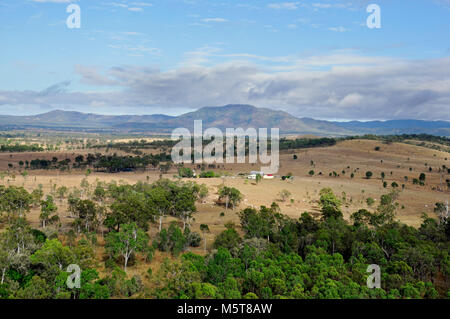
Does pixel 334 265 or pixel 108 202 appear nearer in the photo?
pixel 334 265

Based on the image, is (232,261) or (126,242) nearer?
(232,261)

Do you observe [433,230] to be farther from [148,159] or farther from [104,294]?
[148,159]

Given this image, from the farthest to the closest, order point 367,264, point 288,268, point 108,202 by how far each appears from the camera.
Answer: point 108,202 < point 367,264 < point 288,268

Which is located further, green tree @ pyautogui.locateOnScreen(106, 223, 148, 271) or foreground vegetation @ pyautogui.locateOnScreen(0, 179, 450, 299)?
green tree @ pyautogui.locateOnScreen(106, 223, 148, 271)

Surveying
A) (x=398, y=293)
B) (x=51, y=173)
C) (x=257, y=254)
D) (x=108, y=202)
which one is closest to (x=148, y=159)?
(x=51, y=173)

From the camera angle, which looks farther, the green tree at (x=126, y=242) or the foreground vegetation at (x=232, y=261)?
the green tree at (x=126, y=242)

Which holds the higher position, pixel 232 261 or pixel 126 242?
pixel 126 242
